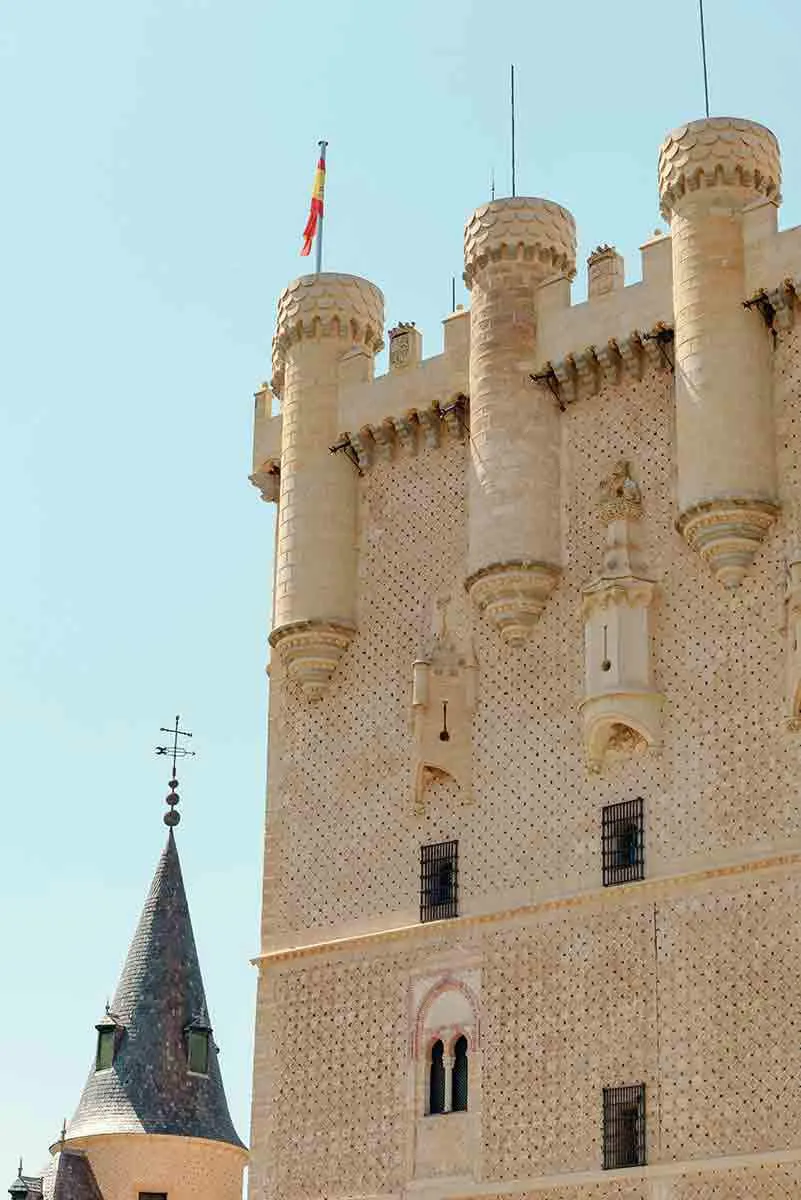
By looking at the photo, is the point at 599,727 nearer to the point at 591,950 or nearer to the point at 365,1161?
the point at 591,950

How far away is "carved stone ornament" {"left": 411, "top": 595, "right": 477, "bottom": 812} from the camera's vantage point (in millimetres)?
20734

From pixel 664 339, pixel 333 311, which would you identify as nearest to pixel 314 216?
pixel 333 311

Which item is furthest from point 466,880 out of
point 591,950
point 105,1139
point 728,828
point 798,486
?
point 105,1139

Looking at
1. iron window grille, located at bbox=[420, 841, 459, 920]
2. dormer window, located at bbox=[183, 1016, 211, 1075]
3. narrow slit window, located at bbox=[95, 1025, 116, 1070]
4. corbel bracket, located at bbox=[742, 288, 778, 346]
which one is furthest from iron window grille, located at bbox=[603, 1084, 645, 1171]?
narrow slit window, located at bbox=[95, 1025, 116, 1070]

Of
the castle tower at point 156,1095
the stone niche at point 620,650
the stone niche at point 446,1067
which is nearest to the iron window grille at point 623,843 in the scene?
the stone niche at point 620,650

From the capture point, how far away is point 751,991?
17969 millimetres

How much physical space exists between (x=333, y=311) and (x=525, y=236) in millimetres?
2514

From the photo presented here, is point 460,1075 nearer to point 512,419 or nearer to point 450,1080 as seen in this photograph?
point 450,1080

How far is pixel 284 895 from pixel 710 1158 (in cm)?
561

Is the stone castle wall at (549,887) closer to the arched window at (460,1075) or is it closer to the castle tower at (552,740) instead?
the castle tower at (552,740)

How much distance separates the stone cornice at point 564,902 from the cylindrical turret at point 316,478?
8.40 ft

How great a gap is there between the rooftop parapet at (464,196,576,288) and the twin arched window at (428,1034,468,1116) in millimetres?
7228

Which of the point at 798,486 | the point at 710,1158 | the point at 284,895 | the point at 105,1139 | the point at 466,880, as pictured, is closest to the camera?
the point at 710,1158

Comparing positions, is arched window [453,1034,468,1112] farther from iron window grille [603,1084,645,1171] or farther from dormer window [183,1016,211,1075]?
dormer window [183,1016,211,1075]
